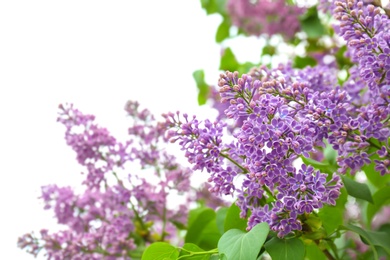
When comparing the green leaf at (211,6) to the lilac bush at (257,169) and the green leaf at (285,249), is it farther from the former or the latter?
the green leaf at (285,249)

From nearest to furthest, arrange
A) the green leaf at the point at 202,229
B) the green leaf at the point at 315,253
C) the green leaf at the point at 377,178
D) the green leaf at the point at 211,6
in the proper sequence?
1. the green leaf at the point at 315,253
2. the green leaf at the point at 377,178
3. the green leaf at the point at 202,229
4. the green leaf at the point at 211,6

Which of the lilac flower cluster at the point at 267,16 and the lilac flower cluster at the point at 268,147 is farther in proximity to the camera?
the lilac flower cluster at the point at 267,16

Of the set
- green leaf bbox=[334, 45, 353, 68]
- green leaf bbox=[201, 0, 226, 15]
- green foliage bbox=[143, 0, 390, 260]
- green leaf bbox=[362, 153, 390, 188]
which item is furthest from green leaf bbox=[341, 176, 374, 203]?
green leaf bbox=[201, 0, 226, 15]

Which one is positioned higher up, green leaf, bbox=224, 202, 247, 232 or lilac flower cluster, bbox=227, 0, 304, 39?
lilac flower cluster, bbox=227, 0, 304, 39

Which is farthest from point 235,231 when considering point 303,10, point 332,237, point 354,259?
point 303,10

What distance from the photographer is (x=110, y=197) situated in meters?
1.36

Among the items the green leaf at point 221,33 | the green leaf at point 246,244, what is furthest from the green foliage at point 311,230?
the green leaf at point 221,33

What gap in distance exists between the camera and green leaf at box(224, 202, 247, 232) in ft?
3.29

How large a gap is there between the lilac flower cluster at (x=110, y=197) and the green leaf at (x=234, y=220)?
360 mm

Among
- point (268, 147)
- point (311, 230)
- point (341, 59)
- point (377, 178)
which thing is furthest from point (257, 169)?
point (341, 59)

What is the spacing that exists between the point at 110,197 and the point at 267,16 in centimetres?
88

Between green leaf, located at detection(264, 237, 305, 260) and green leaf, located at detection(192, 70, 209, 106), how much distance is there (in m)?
1.16

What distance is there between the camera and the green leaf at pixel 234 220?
39.5 inches

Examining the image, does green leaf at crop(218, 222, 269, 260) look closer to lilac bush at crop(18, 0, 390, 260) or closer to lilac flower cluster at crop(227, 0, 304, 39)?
lilac bush at crop(18, 0, 390, 260)
